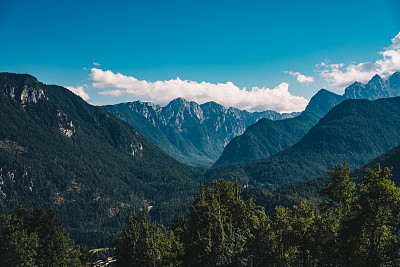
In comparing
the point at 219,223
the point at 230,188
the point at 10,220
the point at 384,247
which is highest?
the point at 230,188

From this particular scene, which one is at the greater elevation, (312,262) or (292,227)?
(292,227)

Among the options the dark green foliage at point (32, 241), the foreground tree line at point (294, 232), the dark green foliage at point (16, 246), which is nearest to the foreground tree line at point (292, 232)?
the foreground tree line at point (294, 232)

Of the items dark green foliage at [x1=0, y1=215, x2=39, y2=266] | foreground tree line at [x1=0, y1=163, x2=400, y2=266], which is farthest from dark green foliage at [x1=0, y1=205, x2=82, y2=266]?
foreground tree line at [x1=0, y1=163, x2=400, y2=266]

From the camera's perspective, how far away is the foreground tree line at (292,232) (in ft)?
88.0

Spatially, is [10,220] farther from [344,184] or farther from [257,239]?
[344,184]

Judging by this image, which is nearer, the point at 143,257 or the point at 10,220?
the point at 143,257

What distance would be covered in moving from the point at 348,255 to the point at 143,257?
22.1 m

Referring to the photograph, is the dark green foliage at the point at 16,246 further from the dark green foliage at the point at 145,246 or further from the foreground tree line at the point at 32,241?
the dark green foliage at the point at 145,246

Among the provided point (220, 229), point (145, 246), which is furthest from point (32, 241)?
point (220, 229)

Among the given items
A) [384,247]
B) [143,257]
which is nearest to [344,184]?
[384,247]

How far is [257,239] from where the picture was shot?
33969 mm

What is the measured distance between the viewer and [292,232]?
101 ft

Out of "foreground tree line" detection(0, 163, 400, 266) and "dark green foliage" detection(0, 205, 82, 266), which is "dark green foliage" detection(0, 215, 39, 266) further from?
"foreground tree line" detection(0, 163, 400, 266)

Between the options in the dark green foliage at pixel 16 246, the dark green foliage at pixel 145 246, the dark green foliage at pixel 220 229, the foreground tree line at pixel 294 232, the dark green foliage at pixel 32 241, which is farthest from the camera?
the dark green foliage at pixel 32 241
